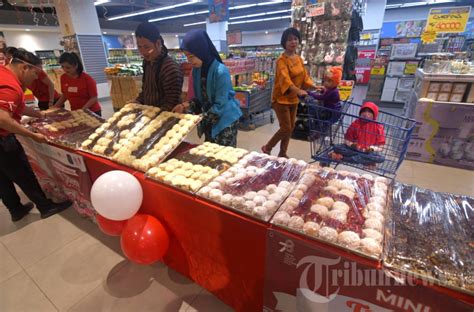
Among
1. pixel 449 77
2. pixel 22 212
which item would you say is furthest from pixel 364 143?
pixel 22 212

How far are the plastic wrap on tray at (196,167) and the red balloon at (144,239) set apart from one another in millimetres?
323

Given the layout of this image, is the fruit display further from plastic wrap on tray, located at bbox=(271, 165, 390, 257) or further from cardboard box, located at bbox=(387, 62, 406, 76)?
cardboard box, located at bbox=(387, 62, 406, 76)

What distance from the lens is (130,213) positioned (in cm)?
160

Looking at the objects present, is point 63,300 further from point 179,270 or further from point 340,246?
point 340,246

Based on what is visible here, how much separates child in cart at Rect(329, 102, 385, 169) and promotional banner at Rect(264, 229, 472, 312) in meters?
1.59

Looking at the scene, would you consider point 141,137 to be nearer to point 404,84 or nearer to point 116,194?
point 116,194

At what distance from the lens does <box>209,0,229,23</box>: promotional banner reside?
24.7ft

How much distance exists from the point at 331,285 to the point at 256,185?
2.01ft

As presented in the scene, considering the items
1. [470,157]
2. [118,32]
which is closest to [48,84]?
[470,157]

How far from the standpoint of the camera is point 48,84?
132 inches

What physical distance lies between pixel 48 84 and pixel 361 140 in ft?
13.4

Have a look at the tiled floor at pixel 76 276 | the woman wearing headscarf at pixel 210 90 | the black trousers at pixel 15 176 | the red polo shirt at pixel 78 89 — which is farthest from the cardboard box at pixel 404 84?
the black trousers at pixel 15 176

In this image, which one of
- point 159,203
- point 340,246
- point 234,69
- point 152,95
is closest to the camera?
point 340,246

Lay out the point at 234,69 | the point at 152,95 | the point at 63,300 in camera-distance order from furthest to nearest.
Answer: the point at 234,69 < the point at 152,95 < the point at 63,300
